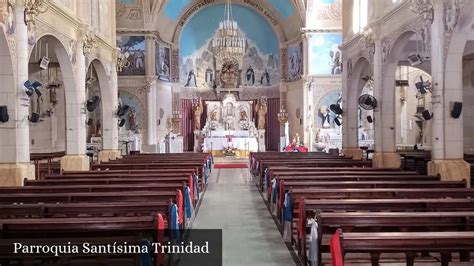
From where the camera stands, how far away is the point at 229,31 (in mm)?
23578

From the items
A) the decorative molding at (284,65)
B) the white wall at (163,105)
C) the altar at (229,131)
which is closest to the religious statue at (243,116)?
the altar at (229,131)

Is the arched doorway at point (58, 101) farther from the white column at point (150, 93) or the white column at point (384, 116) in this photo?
the white column at point (384, 116)

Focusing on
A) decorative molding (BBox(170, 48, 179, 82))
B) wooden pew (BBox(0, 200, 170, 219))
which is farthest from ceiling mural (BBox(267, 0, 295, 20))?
wooden pew (BBox(0, 200, 170, 219))

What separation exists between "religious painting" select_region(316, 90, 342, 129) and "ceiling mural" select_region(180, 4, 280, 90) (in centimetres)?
550

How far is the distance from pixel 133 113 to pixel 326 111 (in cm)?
1145

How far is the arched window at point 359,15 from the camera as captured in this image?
1727cm

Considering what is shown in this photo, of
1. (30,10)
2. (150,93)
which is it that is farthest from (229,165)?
(30,10)

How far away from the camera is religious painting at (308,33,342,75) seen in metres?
27.5

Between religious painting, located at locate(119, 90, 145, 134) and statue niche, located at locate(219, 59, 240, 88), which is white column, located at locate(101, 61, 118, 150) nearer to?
religious painting, located at locate(119, 90, 145, 134)

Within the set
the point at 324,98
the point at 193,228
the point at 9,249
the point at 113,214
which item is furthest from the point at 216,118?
the point at 9,249

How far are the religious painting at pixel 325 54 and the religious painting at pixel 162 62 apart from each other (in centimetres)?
927

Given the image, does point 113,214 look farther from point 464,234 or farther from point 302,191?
point 464,234

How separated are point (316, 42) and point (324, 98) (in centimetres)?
335

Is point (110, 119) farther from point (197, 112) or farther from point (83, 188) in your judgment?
point (197, 112)
